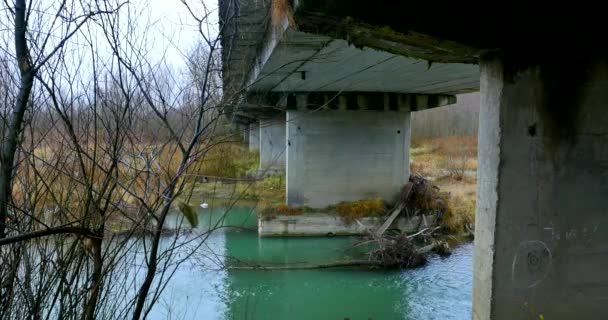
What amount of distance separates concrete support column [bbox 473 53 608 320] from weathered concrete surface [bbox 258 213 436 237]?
10.8m

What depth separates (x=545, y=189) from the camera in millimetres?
2898

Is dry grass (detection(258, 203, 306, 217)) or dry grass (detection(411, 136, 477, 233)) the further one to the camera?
dry grass (detection(411, 136, 477, 233))

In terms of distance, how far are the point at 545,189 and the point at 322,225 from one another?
11207mm

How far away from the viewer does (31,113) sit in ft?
9.90

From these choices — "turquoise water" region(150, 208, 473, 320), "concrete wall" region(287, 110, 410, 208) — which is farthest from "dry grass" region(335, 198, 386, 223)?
"turquoise water" region(150, 208, 473, 320)

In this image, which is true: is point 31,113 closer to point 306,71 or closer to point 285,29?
point 285,29

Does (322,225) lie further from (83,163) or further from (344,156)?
(83,163)

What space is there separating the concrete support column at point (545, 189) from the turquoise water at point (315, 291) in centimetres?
515

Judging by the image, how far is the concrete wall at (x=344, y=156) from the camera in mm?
14273

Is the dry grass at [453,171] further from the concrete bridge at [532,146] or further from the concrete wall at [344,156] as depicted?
the concrete bridge at [532,146]

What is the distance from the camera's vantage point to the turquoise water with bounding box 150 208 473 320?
8.41 meters

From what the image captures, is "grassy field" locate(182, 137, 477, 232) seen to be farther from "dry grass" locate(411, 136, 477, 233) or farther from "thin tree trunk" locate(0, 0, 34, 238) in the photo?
"thin tree trunk" locate(0, 0, 34, 238)

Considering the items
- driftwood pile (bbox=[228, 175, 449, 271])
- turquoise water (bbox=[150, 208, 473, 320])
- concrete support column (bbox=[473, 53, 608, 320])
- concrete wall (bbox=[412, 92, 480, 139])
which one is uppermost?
concrete wall (bbox=[412, 92, 480, 139])

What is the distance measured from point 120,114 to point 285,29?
6.60 feet
